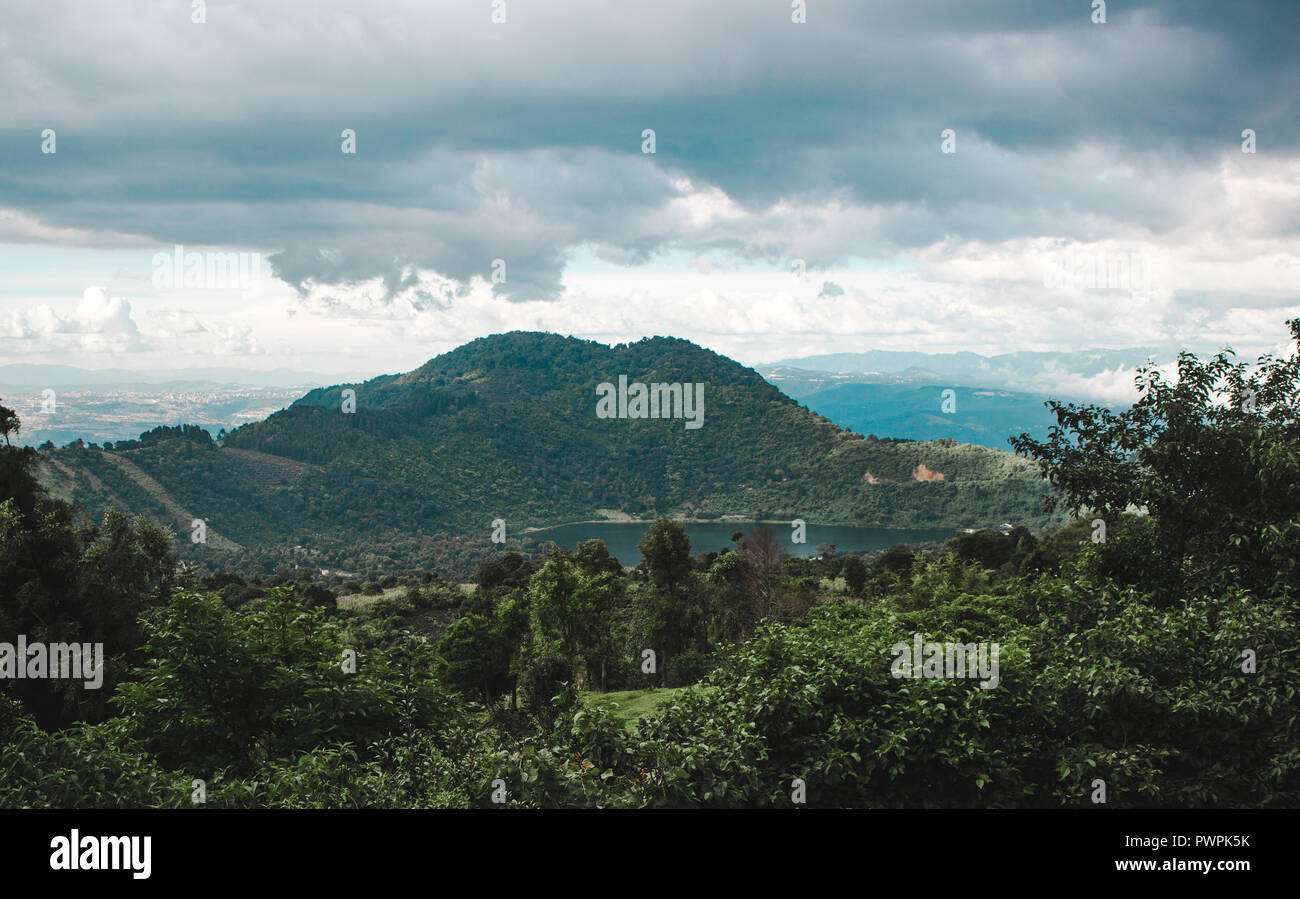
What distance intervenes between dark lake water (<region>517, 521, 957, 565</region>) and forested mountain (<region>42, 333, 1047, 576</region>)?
3655 mm

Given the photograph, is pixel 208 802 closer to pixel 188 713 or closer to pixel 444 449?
pixel 188 713

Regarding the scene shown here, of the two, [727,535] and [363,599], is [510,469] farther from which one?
[363,599]

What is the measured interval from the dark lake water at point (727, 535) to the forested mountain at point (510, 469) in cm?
366

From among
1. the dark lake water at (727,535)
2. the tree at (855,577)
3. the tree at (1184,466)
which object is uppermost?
the tree at (1184,466)

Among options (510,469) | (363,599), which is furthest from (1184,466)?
(510,469)

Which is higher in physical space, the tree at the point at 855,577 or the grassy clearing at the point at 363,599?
the tree at the point at 855,577

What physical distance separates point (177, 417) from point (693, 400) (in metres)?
94.5

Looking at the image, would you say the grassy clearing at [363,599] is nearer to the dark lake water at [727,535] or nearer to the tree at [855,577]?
the tree at [855,577]

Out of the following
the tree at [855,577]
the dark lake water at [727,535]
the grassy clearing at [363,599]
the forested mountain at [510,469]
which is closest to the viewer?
the tree at [855,577]

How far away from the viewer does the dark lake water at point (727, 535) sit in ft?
334

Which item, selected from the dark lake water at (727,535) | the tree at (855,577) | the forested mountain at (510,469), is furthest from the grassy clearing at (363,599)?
the dark lake water at (727,535)

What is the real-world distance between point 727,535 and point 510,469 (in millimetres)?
39534

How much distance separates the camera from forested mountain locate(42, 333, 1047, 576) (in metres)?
91.4

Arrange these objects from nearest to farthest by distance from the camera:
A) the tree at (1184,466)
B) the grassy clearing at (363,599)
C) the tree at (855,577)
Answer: the tree at (1184,466)
the tree at (855,577)
the grassy clearing at (363,599)
